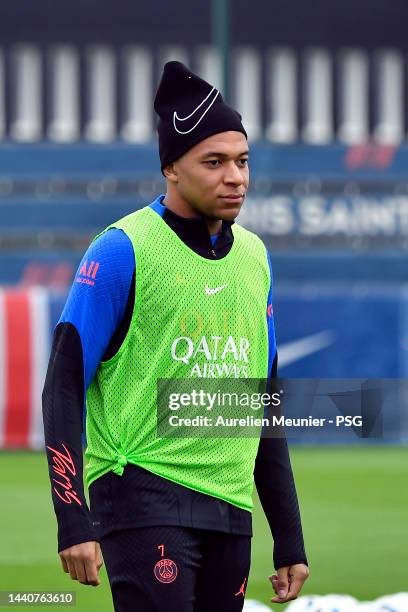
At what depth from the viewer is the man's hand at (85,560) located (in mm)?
4109

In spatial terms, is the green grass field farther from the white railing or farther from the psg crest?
the white railing

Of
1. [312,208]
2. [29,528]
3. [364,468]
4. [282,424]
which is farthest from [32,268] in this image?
[282,424]

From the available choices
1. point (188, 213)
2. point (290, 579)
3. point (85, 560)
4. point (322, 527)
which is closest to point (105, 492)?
point (85, 560)

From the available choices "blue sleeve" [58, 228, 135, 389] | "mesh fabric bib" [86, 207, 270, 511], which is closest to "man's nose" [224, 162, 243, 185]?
"mesh fabric bib" [86, 207, 270, 511]

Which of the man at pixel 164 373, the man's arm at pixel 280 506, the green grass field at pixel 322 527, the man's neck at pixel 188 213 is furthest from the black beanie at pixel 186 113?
the green grass field at pixel 322 527

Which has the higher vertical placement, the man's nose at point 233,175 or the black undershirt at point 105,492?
the man's nose at point 233,175

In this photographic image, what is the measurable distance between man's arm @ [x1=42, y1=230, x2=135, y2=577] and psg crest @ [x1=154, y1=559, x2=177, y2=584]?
22 centimetres

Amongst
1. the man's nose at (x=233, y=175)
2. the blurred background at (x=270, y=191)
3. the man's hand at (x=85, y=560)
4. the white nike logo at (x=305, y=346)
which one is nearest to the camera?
the man's hand at (x=85, y=560)

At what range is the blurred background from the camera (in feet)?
37.2

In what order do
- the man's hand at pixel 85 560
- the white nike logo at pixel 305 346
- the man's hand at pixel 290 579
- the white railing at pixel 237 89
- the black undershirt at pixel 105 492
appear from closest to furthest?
the man's hand at pixel 85 560
the black undershirt at pixel 105 492
the man's hand at pixel 290 579
the white nike logo at pixel 305 346
the white railing at pixel 237 89

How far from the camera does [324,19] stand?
30.5 meters

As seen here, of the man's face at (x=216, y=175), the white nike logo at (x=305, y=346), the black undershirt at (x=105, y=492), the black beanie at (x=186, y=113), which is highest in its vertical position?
the black beanie at (x=186, y=113)

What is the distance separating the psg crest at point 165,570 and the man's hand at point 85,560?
6.2 inches

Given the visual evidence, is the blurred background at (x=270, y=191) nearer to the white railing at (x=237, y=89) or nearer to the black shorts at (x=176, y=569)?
the white railing at (x=237, y=89)
